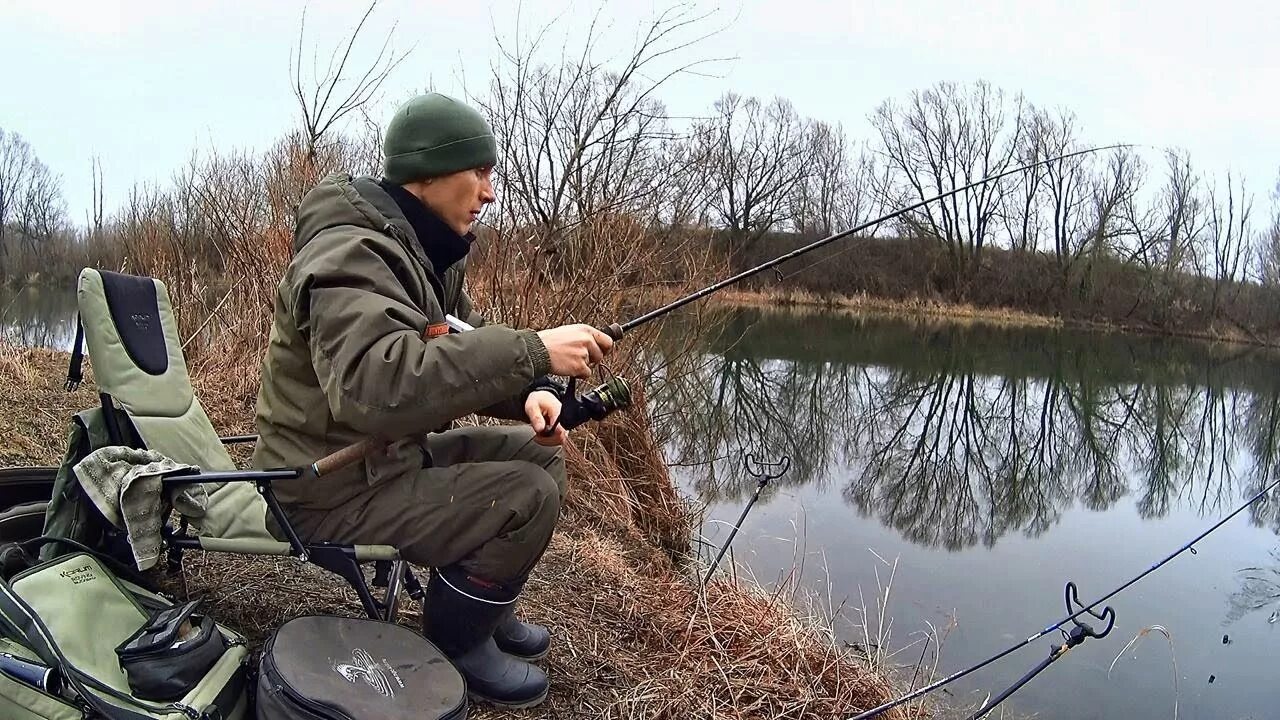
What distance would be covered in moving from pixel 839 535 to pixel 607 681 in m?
4.10

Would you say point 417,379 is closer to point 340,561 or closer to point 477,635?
point 340,561

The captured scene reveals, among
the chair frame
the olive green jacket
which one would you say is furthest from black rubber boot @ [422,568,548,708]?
the olive green jacket

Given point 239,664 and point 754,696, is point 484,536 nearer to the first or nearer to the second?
point 239,664

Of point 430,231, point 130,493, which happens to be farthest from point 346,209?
point 130,493

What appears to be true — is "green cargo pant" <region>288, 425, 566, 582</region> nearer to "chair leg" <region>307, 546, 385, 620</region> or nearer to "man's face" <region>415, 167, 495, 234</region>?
"chair leg" <region>307, 546, 385, 620</region>

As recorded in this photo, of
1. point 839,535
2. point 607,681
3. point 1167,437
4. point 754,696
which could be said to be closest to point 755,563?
point 839,535

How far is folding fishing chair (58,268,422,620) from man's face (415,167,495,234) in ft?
2.32

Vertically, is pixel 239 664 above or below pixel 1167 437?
above

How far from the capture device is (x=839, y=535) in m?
6.30

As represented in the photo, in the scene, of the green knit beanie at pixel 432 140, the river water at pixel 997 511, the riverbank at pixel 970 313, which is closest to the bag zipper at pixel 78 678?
the green knit beanie at pixel 432 140

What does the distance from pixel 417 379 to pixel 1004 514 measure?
6957 mm

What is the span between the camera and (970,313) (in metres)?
32.2

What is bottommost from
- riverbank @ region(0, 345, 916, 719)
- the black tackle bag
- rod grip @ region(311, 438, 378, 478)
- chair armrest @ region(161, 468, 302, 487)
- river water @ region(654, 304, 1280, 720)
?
river water @ region(654, 304, 1280, 720)

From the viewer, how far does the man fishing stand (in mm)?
1681
